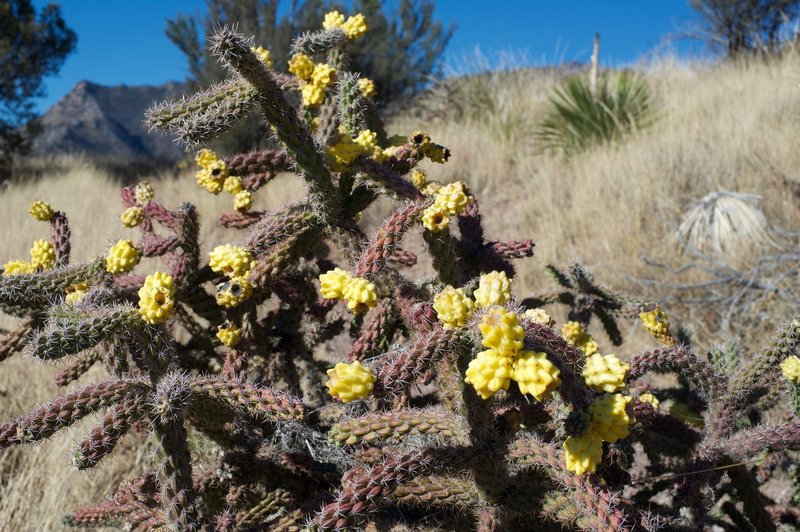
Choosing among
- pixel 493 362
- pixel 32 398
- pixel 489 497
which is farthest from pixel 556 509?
pixel 32 398

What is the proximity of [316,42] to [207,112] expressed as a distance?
609mm

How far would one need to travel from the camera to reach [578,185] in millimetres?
7367

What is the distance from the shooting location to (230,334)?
1819 mm

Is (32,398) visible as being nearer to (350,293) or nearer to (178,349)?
(178,349)

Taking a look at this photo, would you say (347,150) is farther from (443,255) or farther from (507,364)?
(507,364)

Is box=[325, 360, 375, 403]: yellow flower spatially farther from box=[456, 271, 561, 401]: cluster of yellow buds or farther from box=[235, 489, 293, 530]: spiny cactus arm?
box=[235, 489, 293, 530]: spiny cactus arm

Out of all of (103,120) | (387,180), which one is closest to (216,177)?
(387,180)

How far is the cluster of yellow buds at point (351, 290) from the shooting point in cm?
131

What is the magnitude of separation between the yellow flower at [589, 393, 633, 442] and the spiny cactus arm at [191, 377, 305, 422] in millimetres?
602

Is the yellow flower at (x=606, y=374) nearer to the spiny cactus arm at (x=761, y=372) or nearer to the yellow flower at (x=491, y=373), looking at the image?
the yellow flower at (x=491, y=373)

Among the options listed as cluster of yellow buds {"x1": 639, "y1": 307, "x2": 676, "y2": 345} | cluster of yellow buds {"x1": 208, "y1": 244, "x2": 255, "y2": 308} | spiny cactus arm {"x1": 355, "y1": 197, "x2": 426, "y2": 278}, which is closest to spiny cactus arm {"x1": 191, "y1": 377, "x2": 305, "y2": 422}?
cluster of yellow buds {"x1": 208, "y1": 244, "x2": 255, "y2": 308}

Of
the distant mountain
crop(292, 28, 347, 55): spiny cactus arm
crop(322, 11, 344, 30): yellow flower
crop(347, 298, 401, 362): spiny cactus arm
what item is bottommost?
crop(347, 298, 401, 362): spiny cactus arm

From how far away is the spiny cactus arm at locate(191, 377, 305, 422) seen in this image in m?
1.30

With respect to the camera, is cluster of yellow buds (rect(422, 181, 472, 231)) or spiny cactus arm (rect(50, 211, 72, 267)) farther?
spiny cactus arm (rect(50, 211, 72, 267))
